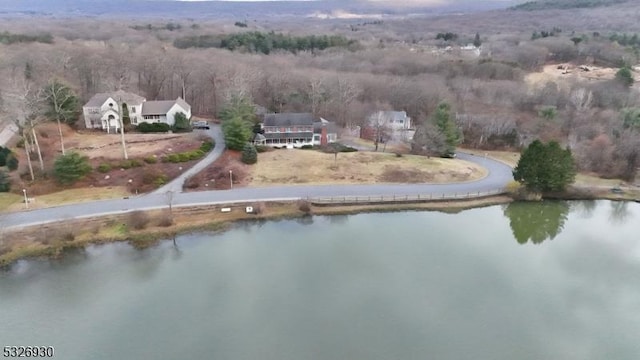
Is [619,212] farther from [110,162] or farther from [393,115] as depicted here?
[110,162]

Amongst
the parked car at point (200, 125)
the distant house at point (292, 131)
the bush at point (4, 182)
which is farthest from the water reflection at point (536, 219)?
the bush at point (4, 182)

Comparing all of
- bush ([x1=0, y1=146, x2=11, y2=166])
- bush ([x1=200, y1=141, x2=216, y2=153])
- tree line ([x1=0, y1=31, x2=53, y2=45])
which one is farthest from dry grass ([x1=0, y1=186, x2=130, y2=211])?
tree line ([x1=0, y1=31, x2=53, y2=45])

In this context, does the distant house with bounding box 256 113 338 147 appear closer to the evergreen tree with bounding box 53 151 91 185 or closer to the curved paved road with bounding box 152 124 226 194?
the curved paved road with bounding box 152 124 226 194

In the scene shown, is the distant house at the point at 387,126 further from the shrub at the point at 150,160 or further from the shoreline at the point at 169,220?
the shrub at the point at 150,160

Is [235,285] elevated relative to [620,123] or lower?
lower

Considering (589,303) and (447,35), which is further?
(447,35)

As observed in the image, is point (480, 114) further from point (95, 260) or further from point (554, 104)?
point (95, 260)

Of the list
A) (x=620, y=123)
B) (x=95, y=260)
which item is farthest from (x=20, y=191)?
(x=620, y=123)

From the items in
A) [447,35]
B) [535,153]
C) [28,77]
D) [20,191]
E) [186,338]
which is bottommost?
[186,338]
